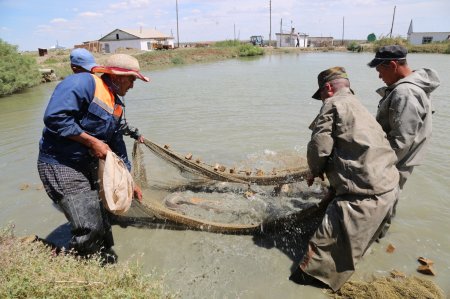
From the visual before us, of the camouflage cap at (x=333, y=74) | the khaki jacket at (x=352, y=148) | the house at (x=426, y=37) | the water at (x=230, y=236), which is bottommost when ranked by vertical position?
the water at (x=230, y=236)

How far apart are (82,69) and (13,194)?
3099 mm

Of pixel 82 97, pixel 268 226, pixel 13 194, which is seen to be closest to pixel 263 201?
pixel 268 226

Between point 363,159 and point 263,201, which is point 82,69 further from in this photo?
point 363,159

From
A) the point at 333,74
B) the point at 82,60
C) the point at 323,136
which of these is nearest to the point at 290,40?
the point at 82,60

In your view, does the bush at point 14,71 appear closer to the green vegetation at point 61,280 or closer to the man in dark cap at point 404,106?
the green vegetation at point 61,280

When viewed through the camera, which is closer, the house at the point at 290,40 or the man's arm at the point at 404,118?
the man's arm at the point at 404,118

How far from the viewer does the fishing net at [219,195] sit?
14.4 feet

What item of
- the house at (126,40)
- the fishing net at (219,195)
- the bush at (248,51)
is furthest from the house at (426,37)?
the fishing net at (219,195)

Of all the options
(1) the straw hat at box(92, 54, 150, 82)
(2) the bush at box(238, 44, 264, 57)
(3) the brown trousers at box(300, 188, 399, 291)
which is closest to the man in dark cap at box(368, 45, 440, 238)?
(3) the brown trousers at box(300, 188, 399, 291)

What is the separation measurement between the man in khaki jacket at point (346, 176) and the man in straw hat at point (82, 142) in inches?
77.6

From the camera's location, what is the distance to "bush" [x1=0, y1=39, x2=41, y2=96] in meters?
17.0

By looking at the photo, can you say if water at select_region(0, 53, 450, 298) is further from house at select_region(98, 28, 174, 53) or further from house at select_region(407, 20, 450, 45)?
house at select_region(407, 20, 450, 45)

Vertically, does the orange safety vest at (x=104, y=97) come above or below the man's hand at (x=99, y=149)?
above

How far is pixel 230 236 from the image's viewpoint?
173 inches
